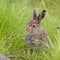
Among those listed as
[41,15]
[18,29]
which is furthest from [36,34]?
[41,15]

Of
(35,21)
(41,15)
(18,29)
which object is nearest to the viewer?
(18,29)

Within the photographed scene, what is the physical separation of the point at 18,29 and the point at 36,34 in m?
0.31

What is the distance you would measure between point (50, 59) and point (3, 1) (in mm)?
1818

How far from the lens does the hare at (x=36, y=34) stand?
5836mm

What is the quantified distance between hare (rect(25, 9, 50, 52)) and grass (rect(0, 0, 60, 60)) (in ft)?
0.27

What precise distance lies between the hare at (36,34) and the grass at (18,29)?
0.08 m

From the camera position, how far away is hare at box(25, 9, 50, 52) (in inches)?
230

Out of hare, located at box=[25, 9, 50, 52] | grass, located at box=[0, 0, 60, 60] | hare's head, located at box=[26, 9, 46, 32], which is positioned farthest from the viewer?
hare's head, located at box=[26, 9, 46, 32]


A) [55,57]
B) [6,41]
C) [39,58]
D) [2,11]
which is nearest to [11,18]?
[2,11]

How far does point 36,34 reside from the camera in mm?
6105

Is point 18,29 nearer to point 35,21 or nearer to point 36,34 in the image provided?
point 36,34

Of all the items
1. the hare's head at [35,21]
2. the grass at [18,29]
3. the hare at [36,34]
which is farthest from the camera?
the hare's head at [35,21]

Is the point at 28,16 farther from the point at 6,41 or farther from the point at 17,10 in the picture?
the point at 6,41

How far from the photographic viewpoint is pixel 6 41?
5.64 metres
